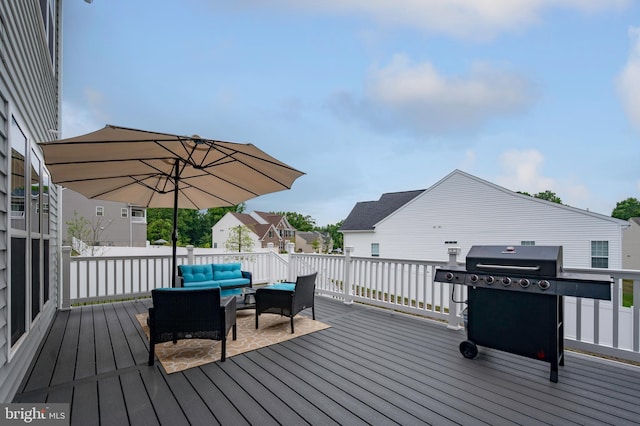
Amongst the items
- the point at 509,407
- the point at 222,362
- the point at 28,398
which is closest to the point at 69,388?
the point at 28,398

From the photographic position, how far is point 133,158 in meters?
3.45

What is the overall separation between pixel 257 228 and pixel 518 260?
35731 mm

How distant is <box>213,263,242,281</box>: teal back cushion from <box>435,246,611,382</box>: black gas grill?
156 inches

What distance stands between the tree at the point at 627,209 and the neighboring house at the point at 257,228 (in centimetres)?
4243

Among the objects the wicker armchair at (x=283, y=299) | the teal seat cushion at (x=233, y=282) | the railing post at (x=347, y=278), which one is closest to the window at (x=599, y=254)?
the railing post at (x=347, y=278)

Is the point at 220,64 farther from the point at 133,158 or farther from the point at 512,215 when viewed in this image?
the point at 512,215

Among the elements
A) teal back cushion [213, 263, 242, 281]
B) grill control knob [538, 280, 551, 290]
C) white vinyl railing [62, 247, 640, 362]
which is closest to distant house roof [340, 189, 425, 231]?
white vinyl railing [62, 247, 640, 362]

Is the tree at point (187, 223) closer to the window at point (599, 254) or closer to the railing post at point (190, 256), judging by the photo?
the railing post at point (190, 256)

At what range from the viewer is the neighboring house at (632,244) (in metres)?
24.2

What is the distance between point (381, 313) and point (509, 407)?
270 centimetres

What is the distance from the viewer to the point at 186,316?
2.93 meters

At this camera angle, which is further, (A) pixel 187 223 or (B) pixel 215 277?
(A) pixel 187 223

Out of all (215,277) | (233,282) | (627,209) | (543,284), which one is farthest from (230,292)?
(627,209)

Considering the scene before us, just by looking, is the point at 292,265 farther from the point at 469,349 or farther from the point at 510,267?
the point at 510,267
